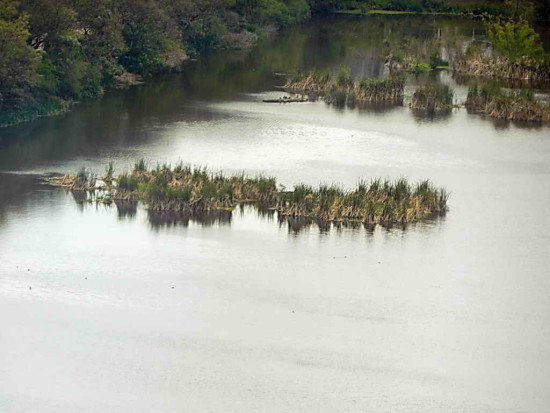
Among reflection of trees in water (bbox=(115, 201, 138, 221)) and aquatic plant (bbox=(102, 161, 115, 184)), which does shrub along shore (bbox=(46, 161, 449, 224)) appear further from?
reflection of trees in water (bbox=(115, 201, 138, 221))

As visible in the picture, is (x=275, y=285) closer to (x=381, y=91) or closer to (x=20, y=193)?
(x=20, y=193)

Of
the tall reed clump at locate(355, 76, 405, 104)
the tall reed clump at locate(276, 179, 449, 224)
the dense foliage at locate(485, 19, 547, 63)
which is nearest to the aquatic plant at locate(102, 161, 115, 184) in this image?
the tall reed clump at locate(276, 179, 449, 224)

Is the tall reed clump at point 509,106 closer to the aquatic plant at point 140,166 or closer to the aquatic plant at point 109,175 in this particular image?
the aquatic plant at point 140,166

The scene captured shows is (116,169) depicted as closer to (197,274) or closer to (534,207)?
(197,274)

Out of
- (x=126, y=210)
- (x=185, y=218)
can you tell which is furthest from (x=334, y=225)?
(x=126, y=210)

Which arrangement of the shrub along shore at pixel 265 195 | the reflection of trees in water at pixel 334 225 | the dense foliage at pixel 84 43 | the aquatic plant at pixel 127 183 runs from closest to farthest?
the reflection of trees in water at pixel 334 225, the shrub along shore at pixel 265 195, the aquatic plant at pixel 127 183, the dense foliage at pixel 84 43

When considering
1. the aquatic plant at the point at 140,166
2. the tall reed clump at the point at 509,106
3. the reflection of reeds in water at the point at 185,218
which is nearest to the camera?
the reflection of reeds in water at the point at 185,218

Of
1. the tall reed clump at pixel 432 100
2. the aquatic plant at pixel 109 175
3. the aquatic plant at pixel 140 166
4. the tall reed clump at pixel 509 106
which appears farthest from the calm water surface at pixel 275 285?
the tall reed clump at pixel 432 100
